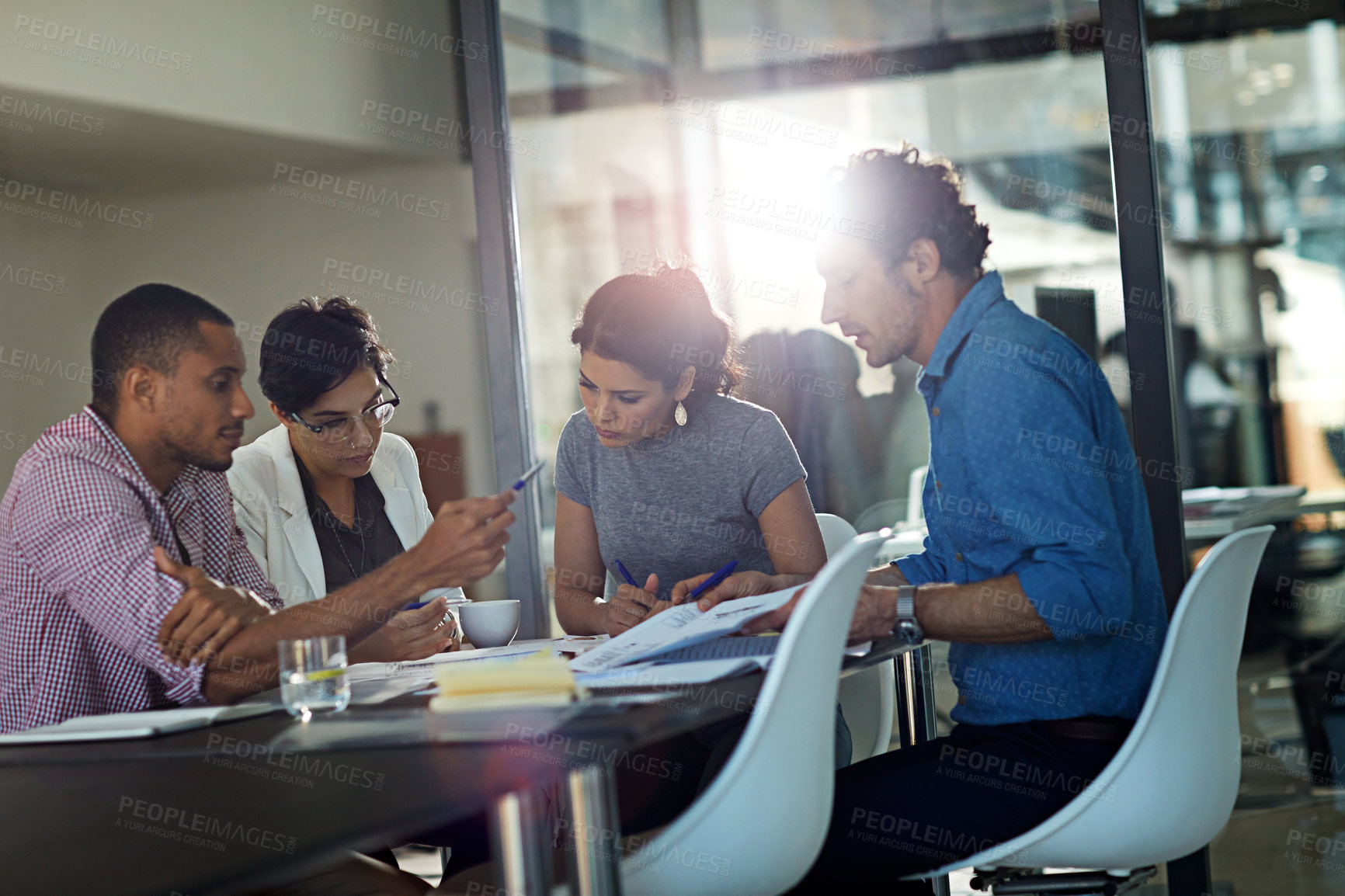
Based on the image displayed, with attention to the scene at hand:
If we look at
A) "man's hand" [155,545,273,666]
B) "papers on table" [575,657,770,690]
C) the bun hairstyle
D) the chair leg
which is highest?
the bun hairstyle

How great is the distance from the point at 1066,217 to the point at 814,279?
0.62m

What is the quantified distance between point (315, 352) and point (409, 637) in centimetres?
90

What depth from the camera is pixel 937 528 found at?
6.39 feet

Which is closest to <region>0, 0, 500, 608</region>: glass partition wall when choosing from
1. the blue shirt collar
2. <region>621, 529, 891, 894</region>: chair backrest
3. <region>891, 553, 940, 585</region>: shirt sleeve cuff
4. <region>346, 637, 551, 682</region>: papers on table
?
<region>346, 637, 551, 682</region>: papers on table

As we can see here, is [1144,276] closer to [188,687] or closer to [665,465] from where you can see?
[665,465]

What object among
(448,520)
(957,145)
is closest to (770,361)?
(957,145)

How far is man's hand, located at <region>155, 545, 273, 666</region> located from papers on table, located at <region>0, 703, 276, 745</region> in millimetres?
142

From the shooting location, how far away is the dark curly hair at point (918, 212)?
1913 millimetres

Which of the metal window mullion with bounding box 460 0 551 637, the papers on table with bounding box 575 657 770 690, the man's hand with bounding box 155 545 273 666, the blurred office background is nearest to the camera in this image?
the papers on table with bounding box 575 657 770 690

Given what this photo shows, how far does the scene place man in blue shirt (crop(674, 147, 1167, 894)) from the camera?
1658 millimetres

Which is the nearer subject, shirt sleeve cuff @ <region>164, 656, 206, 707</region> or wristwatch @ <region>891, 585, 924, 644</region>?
wristwatch @ <region>891, 585, 924, 644</region>

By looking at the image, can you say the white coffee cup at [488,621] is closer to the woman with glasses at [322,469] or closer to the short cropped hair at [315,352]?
the woman with glasses at [322,469]

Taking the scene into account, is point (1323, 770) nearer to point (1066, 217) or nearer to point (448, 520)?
point (1066, 217)

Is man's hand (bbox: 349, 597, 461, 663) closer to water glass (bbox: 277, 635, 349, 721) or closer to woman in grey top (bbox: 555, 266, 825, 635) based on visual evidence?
woman in grey top (bbox: 555, 266, 825, 635)
